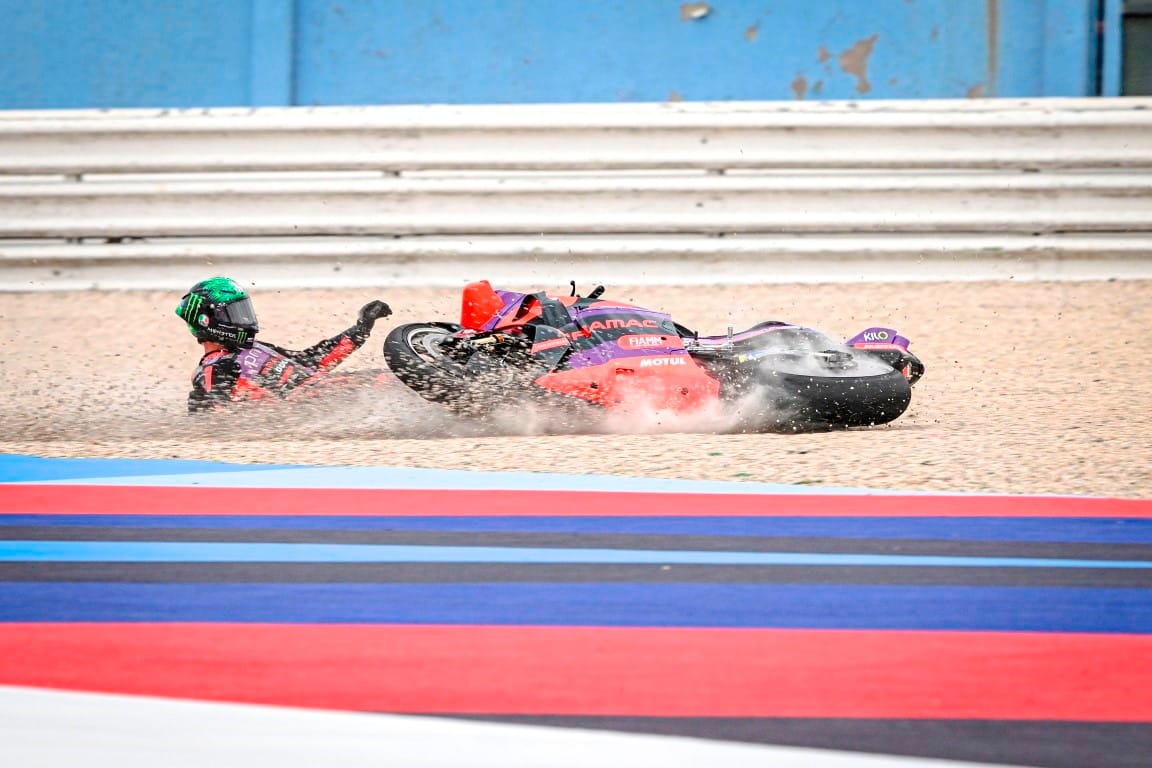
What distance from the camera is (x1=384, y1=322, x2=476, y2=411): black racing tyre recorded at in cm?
541

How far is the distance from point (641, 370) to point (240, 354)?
170 cm

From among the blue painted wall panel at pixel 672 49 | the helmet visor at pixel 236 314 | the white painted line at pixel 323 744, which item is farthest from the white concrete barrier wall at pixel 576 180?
the white painted line at pixel 323 744

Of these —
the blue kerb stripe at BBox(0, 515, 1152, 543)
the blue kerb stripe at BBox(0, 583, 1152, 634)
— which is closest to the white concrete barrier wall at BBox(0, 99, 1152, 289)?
the blue kerb stripe at BBox(0, 515, 1152, 543)

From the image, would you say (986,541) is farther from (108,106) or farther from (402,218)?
(108,106)

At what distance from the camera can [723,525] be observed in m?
4.03

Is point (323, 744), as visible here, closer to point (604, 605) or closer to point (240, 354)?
point (604, 605)

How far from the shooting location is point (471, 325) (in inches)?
222

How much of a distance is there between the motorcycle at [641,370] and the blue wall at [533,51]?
4.13 m

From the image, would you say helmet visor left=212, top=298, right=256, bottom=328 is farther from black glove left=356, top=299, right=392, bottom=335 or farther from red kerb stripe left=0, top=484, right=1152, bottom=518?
red kerb stripe left=0, top=484, right=1152, bottom=518

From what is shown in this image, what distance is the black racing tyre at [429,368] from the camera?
541 cm


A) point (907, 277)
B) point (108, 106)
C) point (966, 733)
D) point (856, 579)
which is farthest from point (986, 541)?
point (108, 106)

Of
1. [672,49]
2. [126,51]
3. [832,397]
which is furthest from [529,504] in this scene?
[126,51]

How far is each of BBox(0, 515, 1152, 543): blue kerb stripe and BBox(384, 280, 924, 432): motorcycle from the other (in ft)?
4.22

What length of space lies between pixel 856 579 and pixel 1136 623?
636 millimetres
